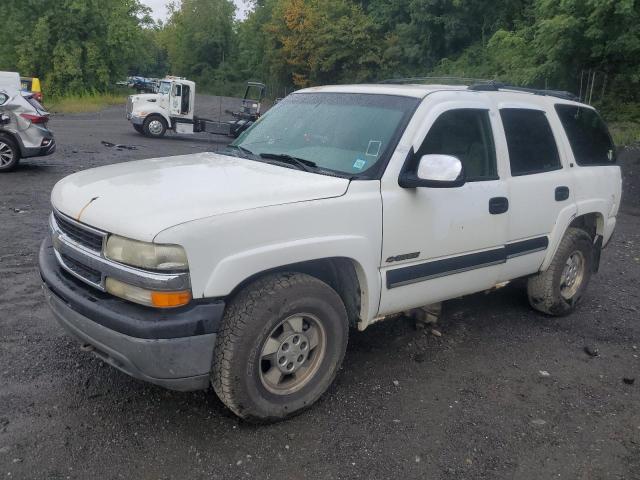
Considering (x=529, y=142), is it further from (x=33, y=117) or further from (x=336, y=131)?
(x=33, y=117)

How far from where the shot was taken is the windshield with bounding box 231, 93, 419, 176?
3.88 metres

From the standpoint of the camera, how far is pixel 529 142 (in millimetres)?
4773

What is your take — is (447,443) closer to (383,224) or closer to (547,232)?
(383,224)

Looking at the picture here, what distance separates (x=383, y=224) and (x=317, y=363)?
0.93 meters

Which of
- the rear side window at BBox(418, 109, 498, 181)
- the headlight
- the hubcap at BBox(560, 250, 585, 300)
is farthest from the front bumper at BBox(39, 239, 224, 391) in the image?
the hubcap at BBox(560, 250, 585, 300)

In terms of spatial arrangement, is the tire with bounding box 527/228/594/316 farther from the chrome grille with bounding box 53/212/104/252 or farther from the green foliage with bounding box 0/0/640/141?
the green foliage with bounding box 0/0/640/141

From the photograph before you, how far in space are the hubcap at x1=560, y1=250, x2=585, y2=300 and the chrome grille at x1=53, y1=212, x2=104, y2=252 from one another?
3.92 meters

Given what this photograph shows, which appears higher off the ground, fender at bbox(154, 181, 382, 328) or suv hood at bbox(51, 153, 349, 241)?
suv hood at bbox(51, 153, 349, 241)

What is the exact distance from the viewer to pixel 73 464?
3.08 metres

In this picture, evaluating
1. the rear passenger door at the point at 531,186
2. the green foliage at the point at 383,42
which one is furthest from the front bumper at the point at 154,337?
the green foliage at the point at 383,42

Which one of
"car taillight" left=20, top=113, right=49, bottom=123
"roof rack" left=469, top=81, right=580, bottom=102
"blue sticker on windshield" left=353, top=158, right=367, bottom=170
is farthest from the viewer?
"car taillight" left=20, top=113, right=49, bottom=123

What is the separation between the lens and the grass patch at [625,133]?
15441 mm

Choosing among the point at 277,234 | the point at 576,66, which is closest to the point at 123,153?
the point at 576,66

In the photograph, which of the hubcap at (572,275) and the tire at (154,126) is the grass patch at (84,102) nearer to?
the tire at (154,126)
